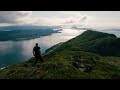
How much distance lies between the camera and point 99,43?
366 ft

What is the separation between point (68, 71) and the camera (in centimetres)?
2994
